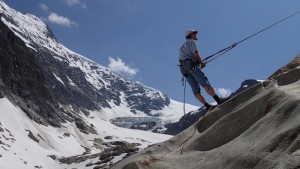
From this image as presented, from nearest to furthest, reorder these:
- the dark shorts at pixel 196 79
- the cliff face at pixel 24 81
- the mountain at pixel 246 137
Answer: the mountain at pixel 246 137, the dark shorts at pixel 196 79, the cliff face at pixel 24 81

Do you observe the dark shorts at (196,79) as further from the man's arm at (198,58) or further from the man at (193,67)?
the man's arm at (198,58)

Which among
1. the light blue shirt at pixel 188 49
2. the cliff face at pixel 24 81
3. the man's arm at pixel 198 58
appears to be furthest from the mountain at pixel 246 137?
the cliff face at pixel 24 81

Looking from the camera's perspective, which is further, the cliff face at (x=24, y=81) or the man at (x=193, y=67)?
the cliff face at (x=24, y=81)

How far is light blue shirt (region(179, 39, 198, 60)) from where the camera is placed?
587 inches

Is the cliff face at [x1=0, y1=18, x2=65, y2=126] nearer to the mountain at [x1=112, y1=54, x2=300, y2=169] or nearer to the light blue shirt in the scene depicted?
the light blue shirt

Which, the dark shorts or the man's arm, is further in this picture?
the man's arm

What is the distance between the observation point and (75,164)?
80.4 meters

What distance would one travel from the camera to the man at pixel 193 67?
14609mm

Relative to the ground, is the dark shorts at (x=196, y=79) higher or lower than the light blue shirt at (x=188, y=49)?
lower

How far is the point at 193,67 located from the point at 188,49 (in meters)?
0.67

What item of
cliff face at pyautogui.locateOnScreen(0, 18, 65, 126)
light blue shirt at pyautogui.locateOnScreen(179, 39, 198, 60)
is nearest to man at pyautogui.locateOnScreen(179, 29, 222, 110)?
light blue shirt at pyautogui.locateOnScreen(179, 39, 198, 60)

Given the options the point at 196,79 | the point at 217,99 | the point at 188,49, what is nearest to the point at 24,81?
the point at 188,49

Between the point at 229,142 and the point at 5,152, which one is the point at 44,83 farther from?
the point at 229,142

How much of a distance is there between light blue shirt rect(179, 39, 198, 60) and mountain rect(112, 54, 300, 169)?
2.42 m
